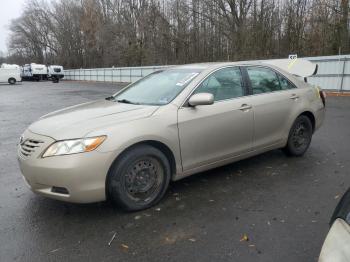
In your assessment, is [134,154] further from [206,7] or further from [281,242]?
[206,7]

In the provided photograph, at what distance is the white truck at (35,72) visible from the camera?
4788 cm

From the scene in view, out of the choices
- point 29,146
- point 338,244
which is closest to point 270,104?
point 29,146

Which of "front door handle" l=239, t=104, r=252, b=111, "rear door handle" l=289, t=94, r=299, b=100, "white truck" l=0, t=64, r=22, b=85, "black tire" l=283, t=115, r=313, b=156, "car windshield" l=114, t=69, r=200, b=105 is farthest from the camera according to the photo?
"white truck" l=0, t=64, r=22, b=85

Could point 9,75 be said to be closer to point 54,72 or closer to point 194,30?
point 54,72

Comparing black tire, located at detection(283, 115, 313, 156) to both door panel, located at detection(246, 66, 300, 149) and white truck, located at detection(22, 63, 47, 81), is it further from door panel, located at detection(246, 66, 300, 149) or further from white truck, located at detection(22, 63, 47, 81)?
white truck, located at detection(22, 63, 47, 81)

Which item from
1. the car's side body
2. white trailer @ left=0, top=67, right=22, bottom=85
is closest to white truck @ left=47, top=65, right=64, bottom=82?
white trailer @ left=0, top=67, right=22, bottom=85

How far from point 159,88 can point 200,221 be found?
1854 millimetres

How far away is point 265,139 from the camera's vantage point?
16.0 feet

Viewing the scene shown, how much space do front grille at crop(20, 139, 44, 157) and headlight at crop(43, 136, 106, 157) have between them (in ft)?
0.58

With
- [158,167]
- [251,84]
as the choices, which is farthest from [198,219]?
[251,84]

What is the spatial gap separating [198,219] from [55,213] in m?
1.59


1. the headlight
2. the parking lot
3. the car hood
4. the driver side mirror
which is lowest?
the parking lot

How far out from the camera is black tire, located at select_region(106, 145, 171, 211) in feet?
11.4

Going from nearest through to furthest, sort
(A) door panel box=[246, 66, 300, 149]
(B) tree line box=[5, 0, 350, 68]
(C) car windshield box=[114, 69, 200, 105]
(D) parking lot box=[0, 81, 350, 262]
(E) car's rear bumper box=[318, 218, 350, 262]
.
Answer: (E) car's rear bumper box=[318, 218, 350, 262] < (D) parking lot box=[0, 81, 350, 262] < (C) car windshield box=[114, 69, 200, 105] < (A) door panel box=[246, 66, 300, 149] < (B) tree line box=[5, 0, 350, 68]
